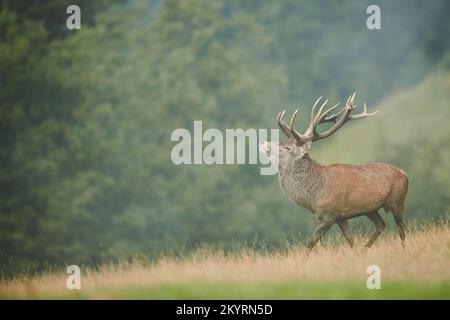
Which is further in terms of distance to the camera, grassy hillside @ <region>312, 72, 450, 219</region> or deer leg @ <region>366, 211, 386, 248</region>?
grassy hillside @ <region>312, 72, 450, 219</region>

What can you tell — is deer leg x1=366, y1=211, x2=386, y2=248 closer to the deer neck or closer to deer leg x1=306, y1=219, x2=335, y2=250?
deer leg x1=306, y1=219, x2=335, y2=250

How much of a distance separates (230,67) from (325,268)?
29.1 m

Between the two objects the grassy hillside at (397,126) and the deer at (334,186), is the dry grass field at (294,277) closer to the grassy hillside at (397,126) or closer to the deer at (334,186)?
the deer at (334,186)

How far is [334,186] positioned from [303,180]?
0.40 m

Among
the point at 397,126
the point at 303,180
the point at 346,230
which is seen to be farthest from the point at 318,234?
the point at 397,126

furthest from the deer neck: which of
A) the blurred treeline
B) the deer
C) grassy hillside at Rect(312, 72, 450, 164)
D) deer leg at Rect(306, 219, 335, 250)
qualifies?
grassy hillside at Rect(312, 72, 450, 164)

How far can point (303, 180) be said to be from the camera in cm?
1219

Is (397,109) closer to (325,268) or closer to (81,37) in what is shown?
(81,37)

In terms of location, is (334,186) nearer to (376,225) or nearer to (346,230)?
(346,230)

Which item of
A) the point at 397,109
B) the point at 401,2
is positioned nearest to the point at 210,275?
the point at 397,109

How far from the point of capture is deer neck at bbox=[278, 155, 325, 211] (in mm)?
12117

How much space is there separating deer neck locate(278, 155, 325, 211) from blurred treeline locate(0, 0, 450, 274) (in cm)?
1774

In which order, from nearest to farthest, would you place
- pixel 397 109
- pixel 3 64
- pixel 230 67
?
1. pixel 3 64
2. pixel 230 67
3. pixel 397 109
